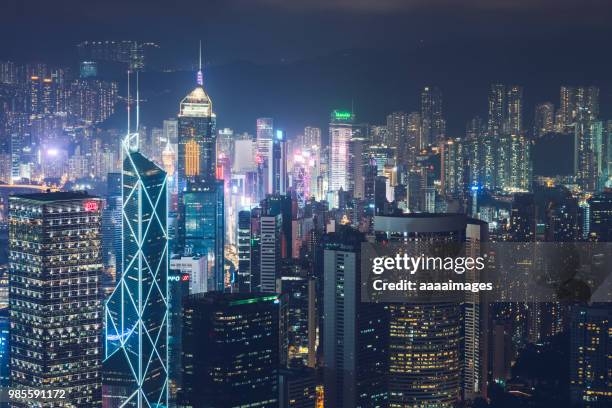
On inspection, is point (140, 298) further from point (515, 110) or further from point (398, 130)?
point (515, 110)

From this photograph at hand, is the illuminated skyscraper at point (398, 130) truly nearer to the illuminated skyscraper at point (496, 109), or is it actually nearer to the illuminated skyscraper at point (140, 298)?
the illuminated skyscraper at point (496, 109)

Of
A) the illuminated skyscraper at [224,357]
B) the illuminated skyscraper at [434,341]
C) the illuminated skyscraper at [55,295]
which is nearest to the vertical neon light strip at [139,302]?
the illuminated skyscraper at [224,357]

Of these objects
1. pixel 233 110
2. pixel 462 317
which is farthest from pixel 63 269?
pixel 233 110

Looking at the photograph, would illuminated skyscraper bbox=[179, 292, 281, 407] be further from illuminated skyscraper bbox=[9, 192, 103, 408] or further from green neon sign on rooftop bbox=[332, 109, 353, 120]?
green neon sign on rooftop bbox=[332, 109, 353, 120]

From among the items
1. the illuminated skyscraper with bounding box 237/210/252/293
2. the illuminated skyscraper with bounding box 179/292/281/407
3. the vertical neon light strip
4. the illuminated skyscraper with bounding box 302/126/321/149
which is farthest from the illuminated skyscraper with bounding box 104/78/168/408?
the illuminated skyscraper with bounding box 302/126/321/149

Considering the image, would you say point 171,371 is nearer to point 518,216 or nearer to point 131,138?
point 131,138

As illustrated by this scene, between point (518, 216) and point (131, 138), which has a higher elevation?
point (131, 138)
